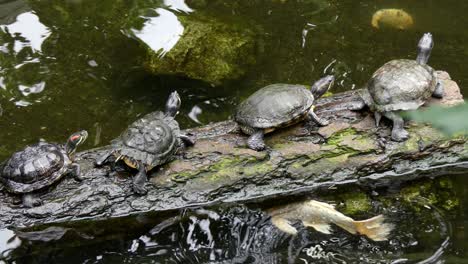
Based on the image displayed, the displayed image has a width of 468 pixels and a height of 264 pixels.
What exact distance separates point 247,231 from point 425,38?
2.32 metres

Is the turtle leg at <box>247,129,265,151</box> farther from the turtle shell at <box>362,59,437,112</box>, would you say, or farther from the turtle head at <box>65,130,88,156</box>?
the turtle head at <box>65,130,88,156</box>

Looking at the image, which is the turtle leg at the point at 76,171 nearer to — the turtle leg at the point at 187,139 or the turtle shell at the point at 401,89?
the turtle leg at the point at 187,139

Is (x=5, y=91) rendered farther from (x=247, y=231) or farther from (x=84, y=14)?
(x=247, y=231)

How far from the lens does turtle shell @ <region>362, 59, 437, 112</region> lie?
370 cm

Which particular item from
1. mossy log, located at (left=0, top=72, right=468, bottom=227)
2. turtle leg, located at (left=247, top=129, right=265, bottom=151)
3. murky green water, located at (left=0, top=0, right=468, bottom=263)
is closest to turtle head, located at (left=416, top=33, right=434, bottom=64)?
mossy log, located at (left=0, top=72, right=468, bottom=227)

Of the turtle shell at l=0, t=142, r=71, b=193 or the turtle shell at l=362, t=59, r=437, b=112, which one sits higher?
the turtle shell at l=362, t=59, r=437, b=112

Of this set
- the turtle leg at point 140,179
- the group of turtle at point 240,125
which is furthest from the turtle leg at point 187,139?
the turtle leg at point 140,179

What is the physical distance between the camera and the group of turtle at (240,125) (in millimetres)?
3311

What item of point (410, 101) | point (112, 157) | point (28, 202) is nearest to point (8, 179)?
point (28, 202)

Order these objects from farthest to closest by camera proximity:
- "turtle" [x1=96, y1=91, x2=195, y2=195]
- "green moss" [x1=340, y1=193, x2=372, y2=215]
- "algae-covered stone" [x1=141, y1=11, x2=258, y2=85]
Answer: "algae-covered stone" [x1=141, y1=11, x2=258, y2=85], "green moss" [x1=340, y1=193, x2=372, y2=215], "turtle" [x1=96, y1=91, x2=195, y2=195]

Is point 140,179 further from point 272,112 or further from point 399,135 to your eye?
point 399,135

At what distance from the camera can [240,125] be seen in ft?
12.2

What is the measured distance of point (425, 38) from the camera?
414 centimetres

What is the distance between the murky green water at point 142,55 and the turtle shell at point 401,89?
4.12 feet
